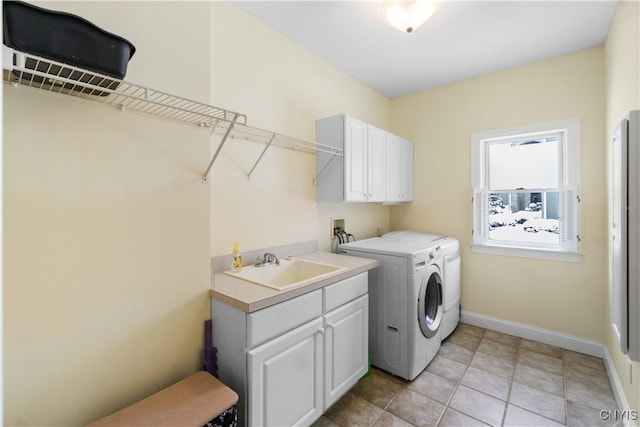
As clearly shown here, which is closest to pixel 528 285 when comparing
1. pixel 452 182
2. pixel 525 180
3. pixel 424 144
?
pixel 525 180

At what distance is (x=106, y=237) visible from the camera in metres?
1.23

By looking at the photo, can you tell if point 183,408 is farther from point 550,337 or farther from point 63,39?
point 550,337

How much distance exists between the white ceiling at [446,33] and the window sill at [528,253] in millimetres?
1702

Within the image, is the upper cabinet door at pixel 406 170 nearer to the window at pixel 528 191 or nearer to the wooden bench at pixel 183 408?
the window at pixel 528 191

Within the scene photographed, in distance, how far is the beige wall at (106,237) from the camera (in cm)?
106

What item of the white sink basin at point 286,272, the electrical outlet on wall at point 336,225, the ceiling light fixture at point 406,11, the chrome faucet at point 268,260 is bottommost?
the white sink basin at point 286,272

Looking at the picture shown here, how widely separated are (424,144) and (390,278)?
1808 millimetres

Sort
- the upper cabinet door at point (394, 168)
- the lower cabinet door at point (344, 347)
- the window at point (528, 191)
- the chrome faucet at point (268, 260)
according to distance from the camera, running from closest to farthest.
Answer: the lower cabinet door at point (344, 347), the chrome faucet at point (268, 260), the window at point (528, 191), the upper cabinet door at point (394, 168)

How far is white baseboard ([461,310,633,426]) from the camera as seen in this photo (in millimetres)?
A: 2245

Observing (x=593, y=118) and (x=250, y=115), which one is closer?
(x=250, y=115)

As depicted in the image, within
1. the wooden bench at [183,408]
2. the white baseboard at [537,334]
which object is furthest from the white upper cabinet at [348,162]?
the white baseboard at [537,334]

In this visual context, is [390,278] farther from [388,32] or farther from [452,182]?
[388,32]

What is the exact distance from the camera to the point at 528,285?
9.23 feet

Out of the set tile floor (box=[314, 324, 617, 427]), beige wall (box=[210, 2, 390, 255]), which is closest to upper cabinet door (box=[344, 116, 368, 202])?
beige wall (box=[210, 2, 390, 255])
